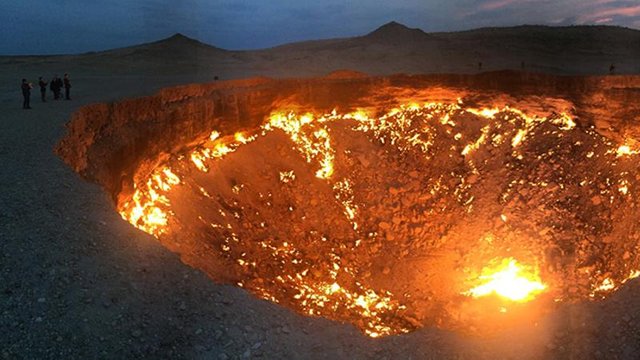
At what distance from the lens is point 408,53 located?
196 feet

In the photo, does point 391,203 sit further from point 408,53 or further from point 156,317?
point 408,53

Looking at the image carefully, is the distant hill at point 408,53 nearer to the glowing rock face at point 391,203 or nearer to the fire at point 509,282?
the glowing rock face at point 391,203

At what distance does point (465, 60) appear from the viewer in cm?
5284

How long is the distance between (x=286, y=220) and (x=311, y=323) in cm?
966

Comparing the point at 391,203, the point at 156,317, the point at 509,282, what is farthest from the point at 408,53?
the point at 156,317

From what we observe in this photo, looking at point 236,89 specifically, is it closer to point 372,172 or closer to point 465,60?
point 372,172

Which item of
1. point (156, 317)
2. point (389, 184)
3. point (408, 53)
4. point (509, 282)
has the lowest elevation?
point (509, 282)

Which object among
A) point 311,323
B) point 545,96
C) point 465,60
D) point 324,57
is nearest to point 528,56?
point 465,60

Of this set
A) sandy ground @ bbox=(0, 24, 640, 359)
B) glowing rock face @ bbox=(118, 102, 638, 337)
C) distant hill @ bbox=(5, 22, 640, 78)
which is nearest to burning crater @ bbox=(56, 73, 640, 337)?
glowing rock face @ bbox=(118, 102, 638, 337)

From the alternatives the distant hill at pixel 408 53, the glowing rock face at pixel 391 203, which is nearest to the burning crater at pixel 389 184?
the glowing rock face at pixel 391 203

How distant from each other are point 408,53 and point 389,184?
43.5 meters

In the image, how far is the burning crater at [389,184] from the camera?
1448cm

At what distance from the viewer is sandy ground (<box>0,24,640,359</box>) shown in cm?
702

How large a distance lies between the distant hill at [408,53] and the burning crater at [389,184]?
2648 cm
